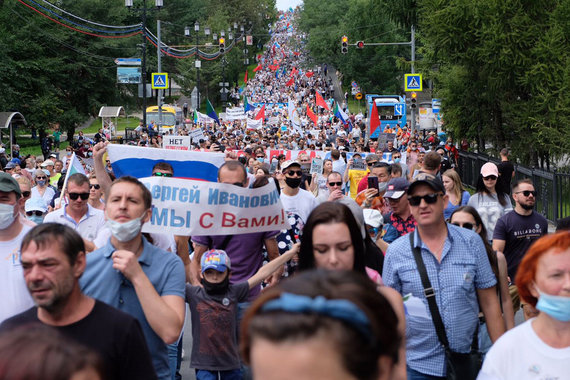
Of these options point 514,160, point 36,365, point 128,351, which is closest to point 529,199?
point 128,351

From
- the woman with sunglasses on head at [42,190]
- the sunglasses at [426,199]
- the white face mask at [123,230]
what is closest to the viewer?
the white face mask at [123,230]

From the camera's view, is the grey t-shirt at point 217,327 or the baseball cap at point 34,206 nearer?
the grey t-shirt at point 217,327

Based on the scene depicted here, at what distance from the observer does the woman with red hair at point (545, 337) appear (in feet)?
11.9

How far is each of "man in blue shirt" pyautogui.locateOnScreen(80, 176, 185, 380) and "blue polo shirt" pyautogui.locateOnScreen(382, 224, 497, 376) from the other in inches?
51.9

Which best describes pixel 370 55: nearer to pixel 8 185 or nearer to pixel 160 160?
pixel 160 160

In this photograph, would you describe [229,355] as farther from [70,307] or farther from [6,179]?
[70,307]

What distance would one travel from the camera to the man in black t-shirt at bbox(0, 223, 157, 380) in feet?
11.4

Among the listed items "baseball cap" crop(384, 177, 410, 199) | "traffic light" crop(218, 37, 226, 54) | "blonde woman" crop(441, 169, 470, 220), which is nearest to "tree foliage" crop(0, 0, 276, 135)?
"traffic light" crop(218, 37, 226, 54)

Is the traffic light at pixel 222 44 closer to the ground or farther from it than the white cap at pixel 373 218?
farther from it

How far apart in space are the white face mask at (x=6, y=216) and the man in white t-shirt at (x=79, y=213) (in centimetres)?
227

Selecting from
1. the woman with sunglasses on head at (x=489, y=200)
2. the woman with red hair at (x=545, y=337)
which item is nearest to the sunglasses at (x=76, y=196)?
the woman with sunglasses on head at (x=489, y=200)

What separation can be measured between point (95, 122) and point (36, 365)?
8563cm

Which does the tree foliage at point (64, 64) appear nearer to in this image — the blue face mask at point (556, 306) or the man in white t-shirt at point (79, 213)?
the man in white t-shirt at point (79, 213)

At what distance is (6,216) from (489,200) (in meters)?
5.92
